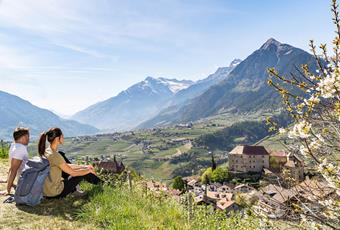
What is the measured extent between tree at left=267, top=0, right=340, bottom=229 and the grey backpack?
26.1 feet

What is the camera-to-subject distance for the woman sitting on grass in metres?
11.7

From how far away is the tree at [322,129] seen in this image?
473cm

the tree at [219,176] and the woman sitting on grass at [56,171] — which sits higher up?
the woman sitting on grass at [56,171]

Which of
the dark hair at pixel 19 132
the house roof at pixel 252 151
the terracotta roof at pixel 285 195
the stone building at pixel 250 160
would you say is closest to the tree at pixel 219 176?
the stone building at pixel 250 160

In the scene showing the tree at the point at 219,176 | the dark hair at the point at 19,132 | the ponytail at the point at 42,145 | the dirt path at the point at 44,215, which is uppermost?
the dark hair at the point at 19,132

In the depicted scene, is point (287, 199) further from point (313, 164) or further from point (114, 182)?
point (114, 182)

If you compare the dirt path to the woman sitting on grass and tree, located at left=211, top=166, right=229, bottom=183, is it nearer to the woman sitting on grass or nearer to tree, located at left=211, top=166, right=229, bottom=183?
the woman sitting on grass

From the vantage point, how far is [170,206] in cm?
1121

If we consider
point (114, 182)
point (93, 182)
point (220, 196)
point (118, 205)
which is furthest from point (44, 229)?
point (220, 196)

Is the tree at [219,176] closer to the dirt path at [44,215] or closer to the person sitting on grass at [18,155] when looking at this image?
the person sitting on grass at [18,155]

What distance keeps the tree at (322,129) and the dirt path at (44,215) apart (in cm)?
604

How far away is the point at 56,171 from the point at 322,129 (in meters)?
8.71

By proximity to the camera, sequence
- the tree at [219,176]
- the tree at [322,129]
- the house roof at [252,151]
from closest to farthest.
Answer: the tree at [322,129]
the tree at [219,176]
the house roof at [252,151]

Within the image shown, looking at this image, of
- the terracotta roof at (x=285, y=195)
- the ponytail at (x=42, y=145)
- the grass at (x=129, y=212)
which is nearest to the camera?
the terracotta roof at (x=285, y=195)
